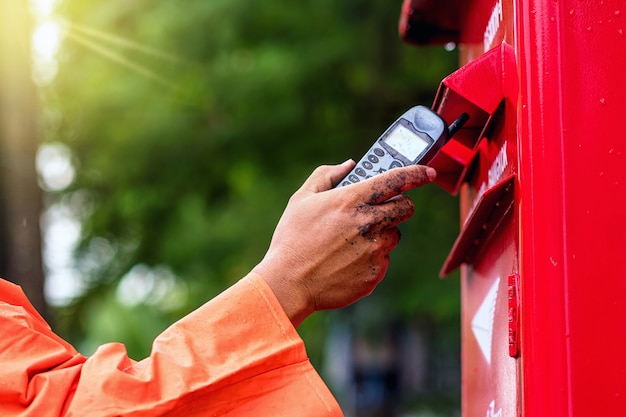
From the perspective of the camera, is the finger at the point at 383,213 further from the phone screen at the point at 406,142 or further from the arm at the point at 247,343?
the phone screen at the point at 406,142

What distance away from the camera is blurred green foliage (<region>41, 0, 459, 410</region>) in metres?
6.73

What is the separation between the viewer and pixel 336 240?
145 centimetres

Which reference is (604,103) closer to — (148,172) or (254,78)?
(254,78)

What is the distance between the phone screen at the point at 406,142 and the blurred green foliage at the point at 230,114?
17.0 ft

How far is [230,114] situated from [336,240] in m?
5.61

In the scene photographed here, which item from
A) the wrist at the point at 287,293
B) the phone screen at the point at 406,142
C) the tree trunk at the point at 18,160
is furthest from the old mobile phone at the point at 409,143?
the tree trunk at the point at 18,160

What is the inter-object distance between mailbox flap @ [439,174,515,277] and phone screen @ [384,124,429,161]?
15cm

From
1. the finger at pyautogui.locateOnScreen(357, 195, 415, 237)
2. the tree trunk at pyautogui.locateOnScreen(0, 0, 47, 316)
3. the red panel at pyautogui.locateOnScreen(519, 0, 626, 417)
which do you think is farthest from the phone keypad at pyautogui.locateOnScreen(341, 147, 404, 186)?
the tree trunk at pyautogui.locateOnScreen(0, 0, 47, 316)

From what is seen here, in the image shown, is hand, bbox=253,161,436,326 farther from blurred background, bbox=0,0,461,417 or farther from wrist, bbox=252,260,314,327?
blurred background, bbox=0,0,461,417

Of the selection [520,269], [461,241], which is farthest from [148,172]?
[520,269]

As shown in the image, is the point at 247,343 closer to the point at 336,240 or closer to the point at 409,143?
the point at 336,240

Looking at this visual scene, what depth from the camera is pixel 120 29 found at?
22.8ft

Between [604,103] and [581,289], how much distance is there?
10.6 inches

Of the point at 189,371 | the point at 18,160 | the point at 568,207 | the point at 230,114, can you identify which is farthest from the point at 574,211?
the point at 230,114
